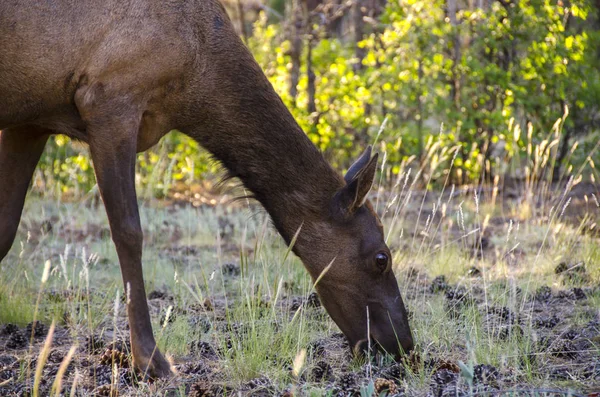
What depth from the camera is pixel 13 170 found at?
16.3 feet

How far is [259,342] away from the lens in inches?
172

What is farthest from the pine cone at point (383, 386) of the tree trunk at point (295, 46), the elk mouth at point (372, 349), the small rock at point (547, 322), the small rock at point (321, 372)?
the tree trunk at point (295, 46)

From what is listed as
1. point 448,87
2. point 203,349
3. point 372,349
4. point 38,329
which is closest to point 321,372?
point 372,349

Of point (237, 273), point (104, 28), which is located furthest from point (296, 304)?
point (104, 28)

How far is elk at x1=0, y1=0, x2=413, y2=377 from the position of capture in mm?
4324

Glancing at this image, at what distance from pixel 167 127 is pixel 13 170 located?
1.04 meters

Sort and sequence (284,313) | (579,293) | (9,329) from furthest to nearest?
1. (579,293)
2. (284,313)
3. (9,329)

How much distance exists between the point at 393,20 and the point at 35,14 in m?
8.86

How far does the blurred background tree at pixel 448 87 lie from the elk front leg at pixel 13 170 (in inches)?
221

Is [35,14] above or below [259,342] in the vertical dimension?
above

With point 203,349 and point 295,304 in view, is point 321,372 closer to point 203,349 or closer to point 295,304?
point 203,349

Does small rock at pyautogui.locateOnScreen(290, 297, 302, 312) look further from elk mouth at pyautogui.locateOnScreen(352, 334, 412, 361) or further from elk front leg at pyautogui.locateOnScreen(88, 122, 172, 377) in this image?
elk front leg at pyautogui.locateOnScreen(88, 122, 172, 377)

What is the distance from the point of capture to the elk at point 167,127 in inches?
170

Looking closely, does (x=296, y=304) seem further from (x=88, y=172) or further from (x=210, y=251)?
(x=88, y=172)
